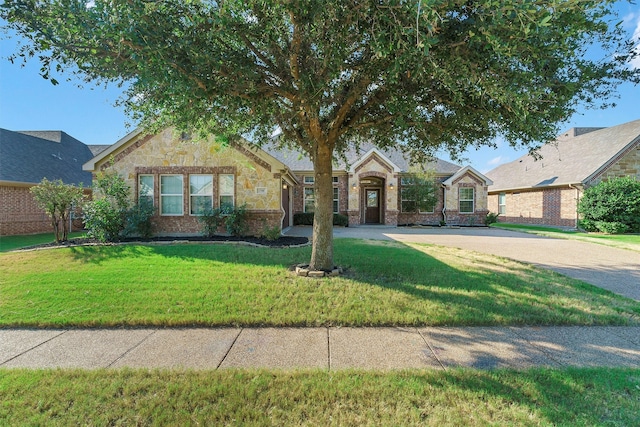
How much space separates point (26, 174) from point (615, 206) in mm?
30157

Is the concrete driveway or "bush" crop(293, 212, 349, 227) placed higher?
"bush" crop(293, 212, 349, 227)

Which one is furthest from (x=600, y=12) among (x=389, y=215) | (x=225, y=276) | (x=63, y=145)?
(x=63, y=145)

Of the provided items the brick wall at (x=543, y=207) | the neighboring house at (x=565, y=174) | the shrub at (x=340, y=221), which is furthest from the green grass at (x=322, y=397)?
the brick wall at (x=543, y=207)

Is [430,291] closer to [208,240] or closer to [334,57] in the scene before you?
[334,57]

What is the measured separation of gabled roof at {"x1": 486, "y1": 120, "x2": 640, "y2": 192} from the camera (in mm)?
18391

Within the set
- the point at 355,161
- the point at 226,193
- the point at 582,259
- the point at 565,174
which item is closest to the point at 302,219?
the point at 355,161

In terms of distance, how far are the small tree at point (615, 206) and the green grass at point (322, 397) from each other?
58.7 ft

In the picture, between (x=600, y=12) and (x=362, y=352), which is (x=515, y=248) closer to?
(x=600, y=12)

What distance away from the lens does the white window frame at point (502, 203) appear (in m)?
26.4

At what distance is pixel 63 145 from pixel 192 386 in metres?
24.7

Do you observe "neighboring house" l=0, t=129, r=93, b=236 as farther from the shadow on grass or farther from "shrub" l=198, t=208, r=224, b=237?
the shadow on grass

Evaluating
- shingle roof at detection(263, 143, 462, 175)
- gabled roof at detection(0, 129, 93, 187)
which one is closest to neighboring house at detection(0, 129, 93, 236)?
gabled roof at detection(0, 129, 93, 187)

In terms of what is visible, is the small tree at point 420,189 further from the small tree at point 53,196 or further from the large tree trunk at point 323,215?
the small tree at point 53,196

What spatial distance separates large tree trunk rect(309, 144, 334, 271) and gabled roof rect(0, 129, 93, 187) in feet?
49.8
